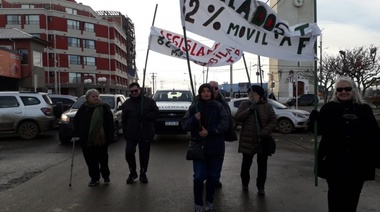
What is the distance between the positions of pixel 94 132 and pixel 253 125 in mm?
2778

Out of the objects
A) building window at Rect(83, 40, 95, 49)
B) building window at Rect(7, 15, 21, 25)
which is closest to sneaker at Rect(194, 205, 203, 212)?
building window at Rect(7, 15, 21, 25)

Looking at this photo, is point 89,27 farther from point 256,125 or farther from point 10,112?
point 256,125

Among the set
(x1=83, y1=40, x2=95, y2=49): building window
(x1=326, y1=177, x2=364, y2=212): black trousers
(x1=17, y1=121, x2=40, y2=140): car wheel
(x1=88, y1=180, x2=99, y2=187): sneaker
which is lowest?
(x1=88, y1=180, x2=99, y2=187): sneaker

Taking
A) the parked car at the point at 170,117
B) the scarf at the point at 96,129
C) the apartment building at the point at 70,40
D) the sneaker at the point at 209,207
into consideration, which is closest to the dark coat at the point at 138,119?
the scarf at the point at 96,129

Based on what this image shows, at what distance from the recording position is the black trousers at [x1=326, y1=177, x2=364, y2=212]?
12.8 ft

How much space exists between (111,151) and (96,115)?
180 inches

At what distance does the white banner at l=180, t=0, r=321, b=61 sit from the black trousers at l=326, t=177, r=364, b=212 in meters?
2.35

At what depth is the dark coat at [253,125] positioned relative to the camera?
5.99 metres

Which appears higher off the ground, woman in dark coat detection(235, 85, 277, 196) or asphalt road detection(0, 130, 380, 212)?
woman in dark coat detection(235, 85, 277, 196)

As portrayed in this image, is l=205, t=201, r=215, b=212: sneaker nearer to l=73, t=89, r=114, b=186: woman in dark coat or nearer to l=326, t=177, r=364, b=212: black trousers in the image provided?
l=326, t=177, r=364, b=212: black trousers

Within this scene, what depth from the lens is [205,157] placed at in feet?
16.7

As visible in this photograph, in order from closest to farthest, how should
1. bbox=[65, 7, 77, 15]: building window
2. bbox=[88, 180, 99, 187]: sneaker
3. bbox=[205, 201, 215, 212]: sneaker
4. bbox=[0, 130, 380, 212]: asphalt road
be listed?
bbox=[205, 201, 215, 212]: sneaker → bbox=[0, 130, 380, 212]: asphalt road → bbox=[88, 180, 99, 187]: sneaker → bbox=[65, 7, 77, 15]: building window

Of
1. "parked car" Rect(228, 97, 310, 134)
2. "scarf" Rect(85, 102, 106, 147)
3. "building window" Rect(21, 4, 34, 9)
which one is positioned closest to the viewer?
"scarf" Rect(85, 102, 106, 147)

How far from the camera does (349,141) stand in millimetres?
3857
